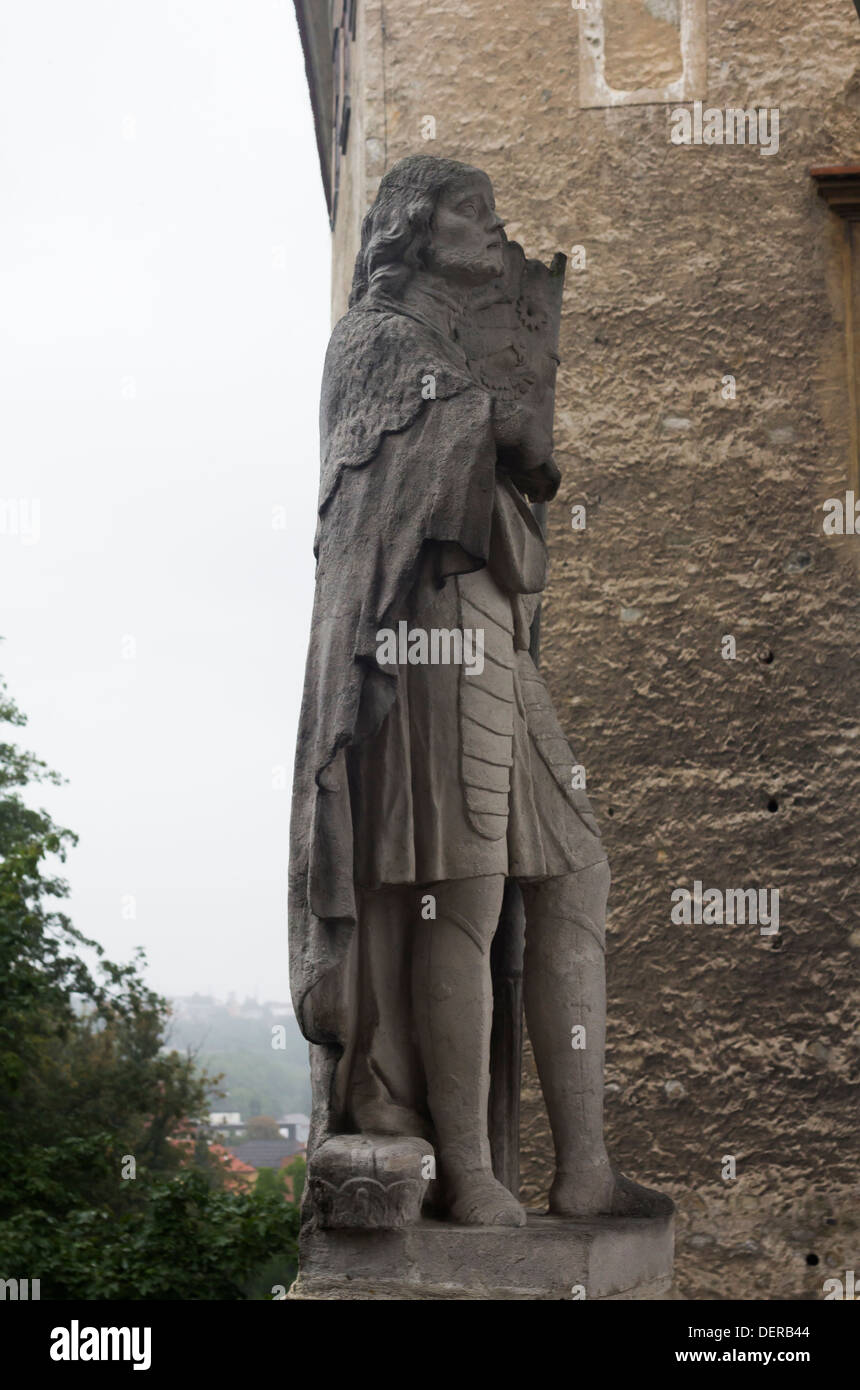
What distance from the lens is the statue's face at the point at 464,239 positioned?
13.9ft

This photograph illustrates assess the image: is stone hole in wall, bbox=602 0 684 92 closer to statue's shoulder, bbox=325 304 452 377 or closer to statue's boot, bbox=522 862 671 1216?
statue's shoulder, bbox=325 304 452 377

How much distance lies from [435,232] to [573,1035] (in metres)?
1.87

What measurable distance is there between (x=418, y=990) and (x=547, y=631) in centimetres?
449

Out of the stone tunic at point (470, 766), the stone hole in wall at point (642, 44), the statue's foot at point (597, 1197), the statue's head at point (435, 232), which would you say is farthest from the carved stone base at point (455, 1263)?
the stone hole in wall at point (642, 44)

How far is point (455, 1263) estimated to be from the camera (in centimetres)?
355

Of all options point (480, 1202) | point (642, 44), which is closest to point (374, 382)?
point (480, 1202)

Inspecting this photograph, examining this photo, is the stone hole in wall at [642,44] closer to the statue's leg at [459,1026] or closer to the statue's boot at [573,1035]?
the statue's boot at [573,1035]

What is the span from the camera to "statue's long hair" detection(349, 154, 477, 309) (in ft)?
13.9

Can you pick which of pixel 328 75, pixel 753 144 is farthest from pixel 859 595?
pixel 328 75

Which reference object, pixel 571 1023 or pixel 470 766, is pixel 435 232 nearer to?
pixel 470 766

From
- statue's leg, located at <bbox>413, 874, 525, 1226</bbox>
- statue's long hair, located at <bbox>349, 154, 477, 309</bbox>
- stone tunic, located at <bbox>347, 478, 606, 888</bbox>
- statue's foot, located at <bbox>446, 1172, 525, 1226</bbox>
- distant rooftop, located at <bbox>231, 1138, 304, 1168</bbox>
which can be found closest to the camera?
statue's foot, located at <bbox>446, 1172, 525, 1226</bbox>

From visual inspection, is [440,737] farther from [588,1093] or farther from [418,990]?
[588,1093]

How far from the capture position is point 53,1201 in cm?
1143

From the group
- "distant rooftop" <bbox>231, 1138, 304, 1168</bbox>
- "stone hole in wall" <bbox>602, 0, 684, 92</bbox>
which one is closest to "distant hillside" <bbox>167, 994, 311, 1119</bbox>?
"distant rooftop" <bbox>231, 1138, 304, 1168</bbox>
